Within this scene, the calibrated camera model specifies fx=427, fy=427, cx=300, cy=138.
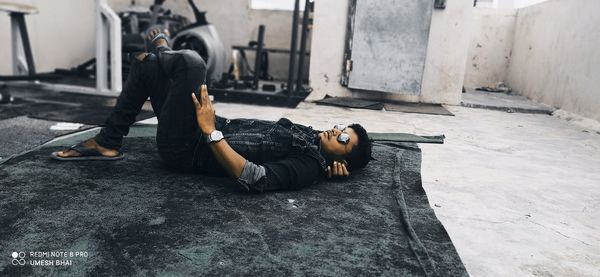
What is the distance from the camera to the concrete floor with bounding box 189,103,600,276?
5.27ft

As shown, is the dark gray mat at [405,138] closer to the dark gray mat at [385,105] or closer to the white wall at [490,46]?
the dark gray mat at [385,105]

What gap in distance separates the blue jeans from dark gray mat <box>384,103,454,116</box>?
3655mm

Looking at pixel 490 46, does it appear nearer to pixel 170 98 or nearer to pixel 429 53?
pixel 429 53

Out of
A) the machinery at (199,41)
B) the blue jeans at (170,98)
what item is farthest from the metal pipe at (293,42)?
the blue jeans at (170,98)

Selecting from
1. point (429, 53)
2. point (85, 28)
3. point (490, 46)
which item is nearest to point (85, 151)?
point (429, 53)

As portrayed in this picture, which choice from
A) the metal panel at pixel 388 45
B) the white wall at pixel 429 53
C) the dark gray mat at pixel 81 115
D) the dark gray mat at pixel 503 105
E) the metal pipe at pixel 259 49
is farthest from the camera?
Result: the dark gray mat at pixel 503 105

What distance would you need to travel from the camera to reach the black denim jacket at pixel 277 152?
6.29 ft

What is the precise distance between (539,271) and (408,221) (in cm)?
48

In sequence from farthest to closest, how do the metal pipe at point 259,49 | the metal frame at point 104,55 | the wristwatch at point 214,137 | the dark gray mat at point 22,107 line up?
1. the metal pipe at point 259,49
2. the metal frame at point 104,55
3. the dark gray mat at point 22,107
4. the wristwatch at point 214,137

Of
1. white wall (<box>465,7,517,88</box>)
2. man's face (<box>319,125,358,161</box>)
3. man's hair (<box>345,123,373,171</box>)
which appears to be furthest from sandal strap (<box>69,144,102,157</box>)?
white wall (<box>465,7,517,88</box>)

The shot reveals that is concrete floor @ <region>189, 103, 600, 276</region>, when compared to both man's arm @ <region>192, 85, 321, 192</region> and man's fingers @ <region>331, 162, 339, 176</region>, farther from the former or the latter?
man's arm @ <region>192, 85, 321, 192</region>

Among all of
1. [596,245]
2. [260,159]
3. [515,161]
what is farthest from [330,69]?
[596,245]

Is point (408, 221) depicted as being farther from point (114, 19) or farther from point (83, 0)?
point (83, 0)

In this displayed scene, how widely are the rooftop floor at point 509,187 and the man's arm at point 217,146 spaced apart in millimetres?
931
